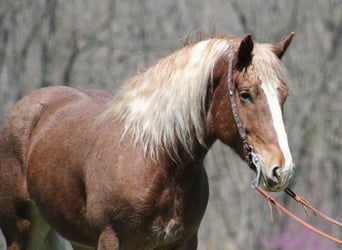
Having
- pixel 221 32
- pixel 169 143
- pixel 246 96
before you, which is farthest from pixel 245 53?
pixel 221 32

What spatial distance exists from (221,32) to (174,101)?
13.2 ft

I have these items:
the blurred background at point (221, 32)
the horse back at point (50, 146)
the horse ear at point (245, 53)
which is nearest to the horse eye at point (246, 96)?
the horse ear at point (245, 53)

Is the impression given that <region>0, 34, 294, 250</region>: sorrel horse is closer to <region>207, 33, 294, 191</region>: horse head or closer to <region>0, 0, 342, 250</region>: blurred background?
<region>207, 33, 294, 191</region>: horse head

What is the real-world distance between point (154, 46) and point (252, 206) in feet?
5.88

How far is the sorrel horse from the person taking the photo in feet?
14.5

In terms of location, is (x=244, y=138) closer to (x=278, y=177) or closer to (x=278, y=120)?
(x=278, y=120)

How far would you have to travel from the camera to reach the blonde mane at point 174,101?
15.2 feet

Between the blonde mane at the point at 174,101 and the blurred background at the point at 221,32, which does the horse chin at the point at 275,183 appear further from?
the blurred background at the point at 221,32

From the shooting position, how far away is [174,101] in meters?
4.71

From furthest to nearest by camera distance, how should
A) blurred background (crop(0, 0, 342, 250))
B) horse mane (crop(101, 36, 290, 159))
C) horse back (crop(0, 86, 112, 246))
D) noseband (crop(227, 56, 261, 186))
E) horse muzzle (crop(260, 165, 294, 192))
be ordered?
blurred background (crop(0, 0, 342, 250)), horse back (crop(0, 86, 112, 246)), horse mane (crop(101, 36, 290, 159)), noseband (crop(227, 56, 261, 186)), horse muzzle (crop(260, 165, 294, 192))

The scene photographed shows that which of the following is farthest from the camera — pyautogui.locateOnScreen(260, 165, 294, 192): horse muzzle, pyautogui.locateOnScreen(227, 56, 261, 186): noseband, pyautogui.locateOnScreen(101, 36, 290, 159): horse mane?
pyautogui.locateOnScreen(101, 36, 290, 159): horse mane

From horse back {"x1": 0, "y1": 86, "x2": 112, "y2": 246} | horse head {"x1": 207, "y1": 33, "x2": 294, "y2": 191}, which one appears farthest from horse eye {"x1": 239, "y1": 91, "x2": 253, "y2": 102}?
horse back {"x1": 0, "y1": 86, "x2": 112, "y2": 246}

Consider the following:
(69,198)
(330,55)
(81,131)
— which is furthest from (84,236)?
(330,55)

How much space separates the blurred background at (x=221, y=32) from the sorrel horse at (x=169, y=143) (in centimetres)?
351
